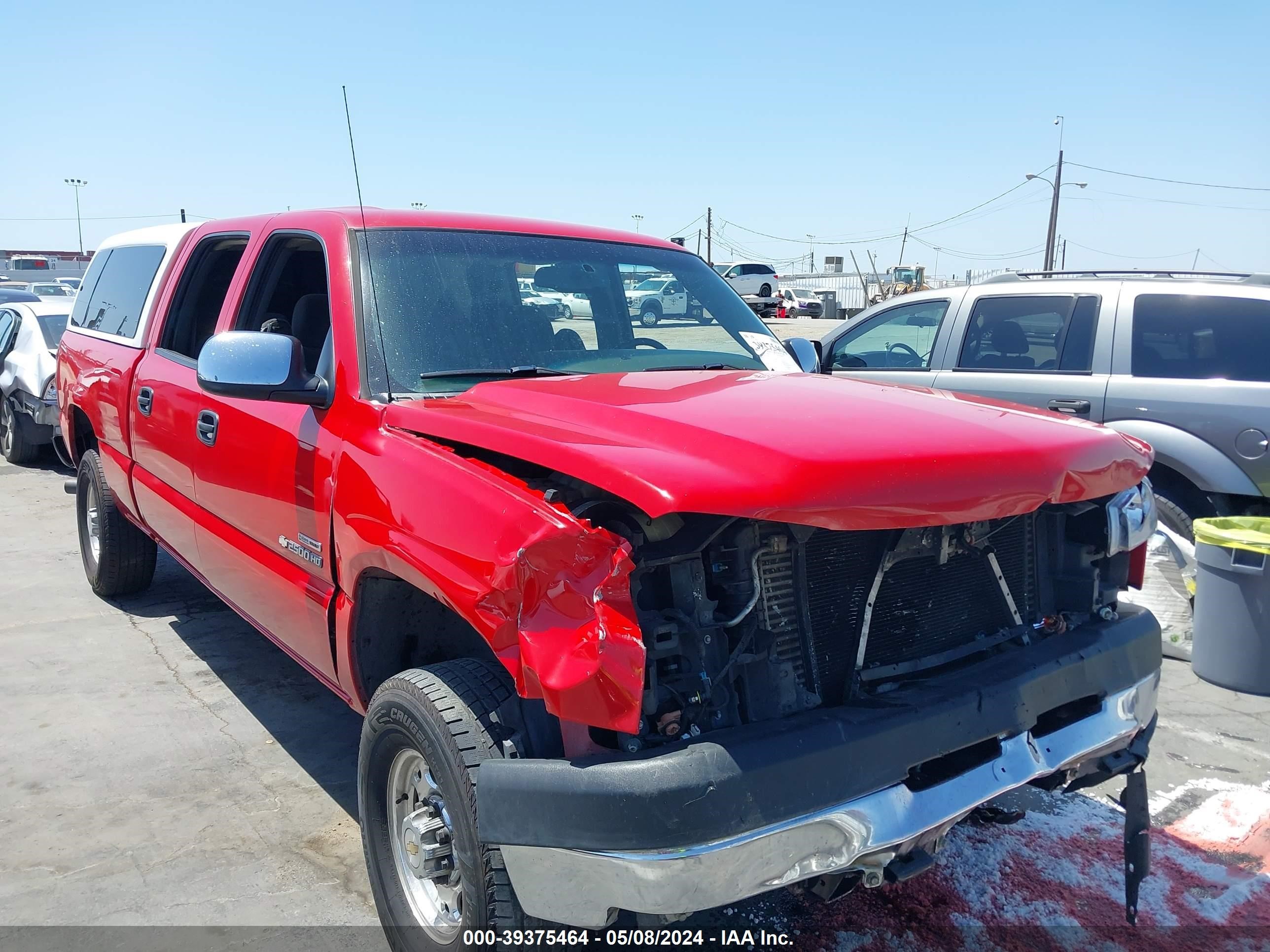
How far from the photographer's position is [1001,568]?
2686 mm

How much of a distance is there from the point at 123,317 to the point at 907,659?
4461 mm

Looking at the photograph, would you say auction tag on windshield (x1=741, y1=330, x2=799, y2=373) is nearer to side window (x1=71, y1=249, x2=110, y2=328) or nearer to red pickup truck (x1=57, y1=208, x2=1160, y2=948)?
red pickup truck (x1=57, y1=208, x2=1160, y2=948)

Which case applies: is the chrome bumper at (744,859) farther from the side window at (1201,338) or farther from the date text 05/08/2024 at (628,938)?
the side window at (1201,338)

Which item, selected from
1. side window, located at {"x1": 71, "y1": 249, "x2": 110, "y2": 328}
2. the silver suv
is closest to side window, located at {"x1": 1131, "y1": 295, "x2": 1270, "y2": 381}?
the silver suv

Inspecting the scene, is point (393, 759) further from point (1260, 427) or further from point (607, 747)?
point (1260, 427)

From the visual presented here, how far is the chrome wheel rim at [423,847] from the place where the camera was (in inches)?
93.0

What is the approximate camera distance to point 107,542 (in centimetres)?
552

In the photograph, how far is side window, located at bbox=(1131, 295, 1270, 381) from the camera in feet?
17.0

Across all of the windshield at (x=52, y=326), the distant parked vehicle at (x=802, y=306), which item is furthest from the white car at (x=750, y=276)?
the windshield at (x=52, y=326)

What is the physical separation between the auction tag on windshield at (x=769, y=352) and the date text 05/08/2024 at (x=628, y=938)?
199 centimetres

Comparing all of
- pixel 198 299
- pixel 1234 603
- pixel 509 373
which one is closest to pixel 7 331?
pixel 198 299

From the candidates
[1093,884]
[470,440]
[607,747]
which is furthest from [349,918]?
[1093,884]

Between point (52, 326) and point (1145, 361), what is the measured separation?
10.4 m

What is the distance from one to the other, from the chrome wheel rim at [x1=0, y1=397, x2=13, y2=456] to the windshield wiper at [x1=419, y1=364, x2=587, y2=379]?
957cm
